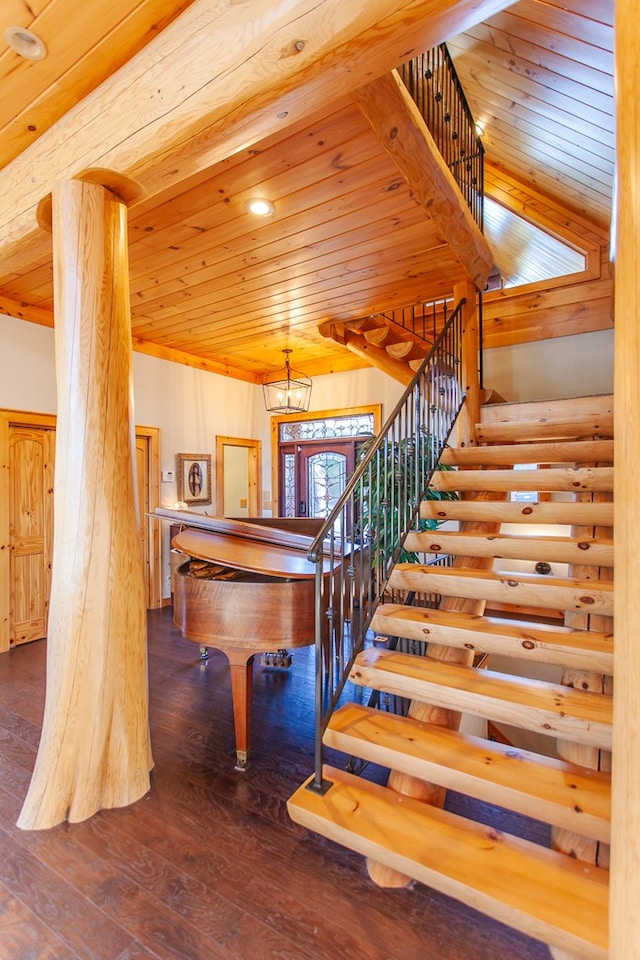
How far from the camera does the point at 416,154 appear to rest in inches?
84.0

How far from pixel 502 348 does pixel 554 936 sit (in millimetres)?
4613

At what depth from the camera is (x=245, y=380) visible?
20.2ft

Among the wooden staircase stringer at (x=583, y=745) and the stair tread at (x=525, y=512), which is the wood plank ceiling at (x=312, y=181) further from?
the wooden staircase stringer at (x=583, y=745)

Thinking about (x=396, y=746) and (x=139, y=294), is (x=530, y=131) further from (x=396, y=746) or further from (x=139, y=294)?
(x=396, y=746)

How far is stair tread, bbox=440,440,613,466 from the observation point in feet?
8.84

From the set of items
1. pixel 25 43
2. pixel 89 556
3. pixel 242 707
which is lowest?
pixel 242 707

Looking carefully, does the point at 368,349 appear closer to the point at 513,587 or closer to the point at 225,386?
the point at 225,386

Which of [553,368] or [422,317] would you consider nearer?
[553,368]

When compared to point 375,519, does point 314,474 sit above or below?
above

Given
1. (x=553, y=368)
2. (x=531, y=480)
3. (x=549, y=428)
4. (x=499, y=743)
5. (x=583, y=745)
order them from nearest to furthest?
1. (x=583, y=745)
2. (x=499, y=743)
3. (x=531, y=480)
4. (x=549, y=428)
5. (x=553, y=368)

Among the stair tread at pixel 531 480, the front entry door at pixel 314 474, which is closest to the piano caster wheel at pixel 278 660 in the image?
the stair tread at pixel 531 480

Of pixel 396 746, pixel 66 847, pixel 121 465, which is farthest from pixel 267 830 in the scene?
pixel 121 465

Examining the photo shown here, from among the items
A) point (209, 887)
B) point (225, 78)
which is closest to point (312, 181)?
point (225, 78)

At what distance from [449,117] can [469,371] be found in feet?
6.69
